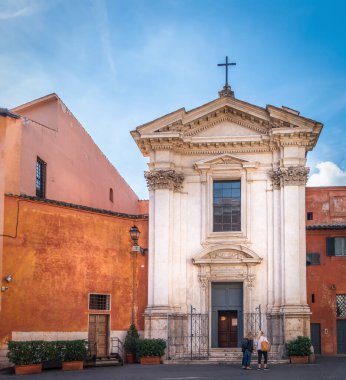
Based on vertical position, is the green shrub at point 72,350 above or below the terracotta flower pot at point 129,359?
above

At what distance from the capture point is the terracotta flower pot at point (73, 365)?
81.7 ft

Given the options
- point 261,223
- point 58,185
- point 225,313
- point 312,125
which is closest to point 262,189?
point 261,223

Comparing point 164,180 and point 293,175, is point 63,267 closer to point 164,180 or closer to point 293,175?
point 164,180

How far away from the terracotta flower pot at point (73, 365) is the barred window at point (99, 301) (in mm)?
3396

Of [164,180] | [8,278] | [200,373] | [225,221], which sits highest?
[164,180]

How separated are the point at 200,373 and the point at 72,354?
16.0 ft

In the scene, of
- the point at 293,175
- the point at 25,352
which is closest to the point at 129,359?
the point at 25,352

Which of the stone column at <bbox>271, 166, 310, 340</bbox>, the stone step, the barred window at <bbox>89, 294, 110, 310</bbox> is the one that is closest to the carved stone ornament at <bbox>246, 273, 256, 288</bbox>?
the stone column at <bbox>271, 166, 310, 340</bbox>

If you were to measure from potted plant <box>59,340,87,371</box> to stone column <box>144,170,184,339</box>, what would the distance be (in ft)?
15.1

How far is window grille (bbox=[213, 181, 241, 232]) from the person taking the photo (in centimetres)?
3058

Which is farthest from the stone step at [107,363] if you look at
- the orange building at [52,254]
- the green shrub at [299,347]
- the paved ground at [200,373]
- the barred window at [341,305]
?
the barred window at [341,305]

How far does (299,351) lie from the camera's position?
27172mm

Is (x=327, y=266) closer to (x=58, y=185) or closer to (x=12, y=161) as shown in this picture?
(x=58, y=185)

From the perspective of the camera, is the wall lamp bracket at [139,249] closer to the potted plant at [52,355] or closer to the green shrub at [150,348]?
the green shrub at [150,348]
